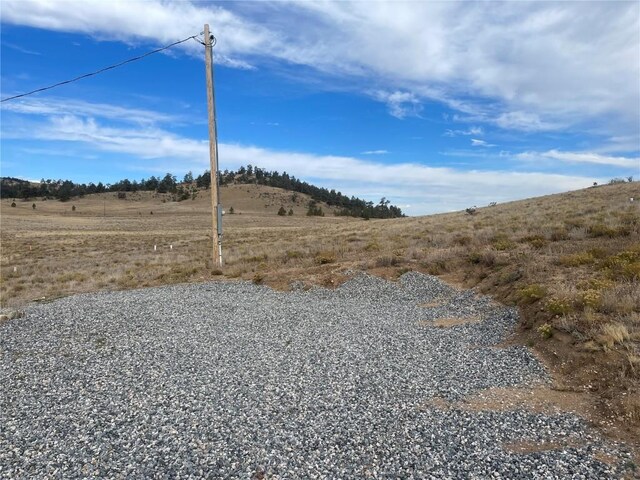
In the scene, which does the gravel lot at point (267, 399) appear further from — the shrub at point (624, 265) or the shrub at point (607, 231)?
the shrub at point (607, 231)

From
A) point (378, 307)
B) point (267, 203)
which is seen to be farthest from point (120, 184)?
point (378, 307)

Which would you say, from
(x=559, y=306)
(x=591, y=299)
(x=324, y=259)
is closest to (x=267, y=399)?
(x=559, y=306)

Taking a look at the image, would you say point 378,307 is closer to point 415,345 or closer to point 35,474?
point 415,345

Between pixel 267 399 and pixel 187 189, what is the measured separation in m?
177

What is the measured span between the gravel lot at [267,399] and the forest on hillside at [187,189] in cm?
12751

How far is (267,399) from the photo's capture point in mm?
6770

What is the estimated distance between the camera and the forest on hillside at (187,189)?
154225 millimetres

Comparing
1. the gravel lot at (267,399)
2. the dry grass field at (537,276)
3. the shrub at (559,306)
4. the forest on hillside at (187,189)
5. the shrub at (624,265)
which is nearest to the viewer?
the gravel lot at (267,399)

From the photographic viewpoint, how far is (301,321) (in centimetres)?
1168

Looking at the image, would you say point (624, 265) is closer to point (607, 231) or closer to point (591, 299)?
point (591, 299)

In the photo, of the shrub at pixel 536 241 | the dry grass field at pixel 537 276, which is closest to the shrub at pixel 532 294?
the dry grass field at pixel 537 276

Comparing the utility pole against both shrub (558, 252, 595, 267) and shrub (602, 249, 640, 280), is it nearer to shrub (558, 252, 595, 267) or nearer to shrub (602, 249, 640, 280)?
shrub (558, 252, 595, 267)

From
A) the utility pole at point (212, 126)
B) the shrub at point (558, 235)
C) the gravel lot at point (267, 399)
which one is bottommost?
the gravel lot at point (267, 399)

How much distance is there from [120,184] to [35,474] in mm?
201628
